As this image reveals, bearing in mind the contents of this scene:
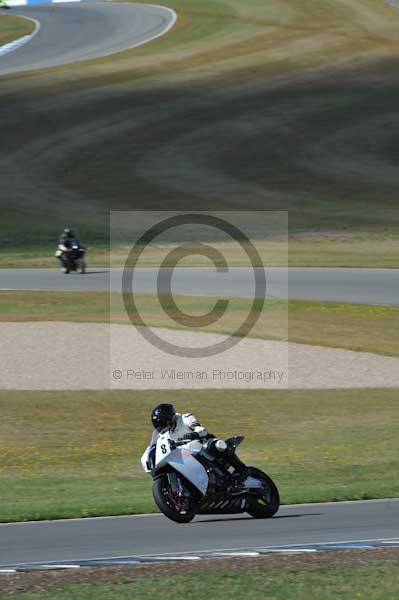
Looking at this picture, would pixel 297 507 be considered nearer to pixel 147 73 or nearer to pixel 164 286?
pixel 164 286

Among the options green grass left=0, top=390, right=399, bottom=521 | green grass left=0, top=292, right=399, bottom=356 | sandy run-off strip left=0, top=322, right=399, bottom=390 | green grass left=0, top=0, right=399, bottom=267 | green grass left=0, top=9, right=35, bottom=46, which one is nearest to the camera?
green grass left=0, top=390, right=399, bottom=521

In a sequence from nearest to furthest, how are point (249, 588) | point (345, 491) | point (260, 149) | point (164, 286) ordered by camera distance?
point (249, 588) < point (345, 491) < point (164, 286) < point (260, 149)

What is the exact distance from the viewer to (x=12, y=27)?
362 feet

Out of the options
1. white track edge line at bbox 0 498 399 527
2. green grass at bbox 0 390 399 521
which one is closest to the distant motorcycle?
green grass at bbox 0 390 399 521

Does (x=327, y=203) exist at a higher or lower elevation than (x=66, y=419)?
lower

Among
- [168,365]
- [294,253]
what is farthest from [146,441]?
[294,253]

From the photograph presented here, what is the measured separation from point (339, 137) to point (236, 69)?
49.0 ft

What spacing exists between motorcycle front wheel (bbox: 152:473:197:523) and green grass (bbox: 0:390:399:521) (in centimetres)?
114

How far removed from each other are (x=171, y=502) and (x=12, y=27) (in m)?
101

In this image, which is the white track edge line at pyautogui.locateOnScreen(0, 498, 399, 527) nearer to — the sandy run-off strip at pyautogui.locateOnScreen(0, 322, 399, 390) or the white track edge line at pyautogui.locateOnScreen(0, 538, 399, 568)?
the white track edge line at pyautogui.locateOnScreen(0, 538, 399, 568)

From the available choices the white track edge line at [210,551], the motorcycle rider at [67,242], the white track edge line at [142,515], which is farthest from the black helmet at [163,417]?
the motorcycle rider at [67,242]

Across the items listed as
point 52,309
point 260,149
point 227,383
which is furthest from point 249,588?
point 260,149

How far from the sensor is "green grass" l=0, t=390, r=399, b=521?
16375mm

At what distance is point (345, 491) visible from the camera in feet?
53.8
